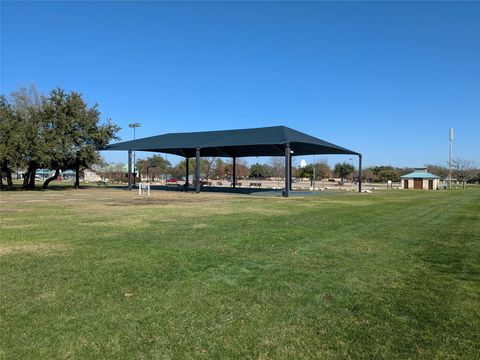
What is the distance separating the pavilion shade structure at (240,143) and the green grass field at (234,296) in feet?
76.5

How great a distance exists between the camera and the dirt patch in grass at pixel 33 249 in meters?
7.76

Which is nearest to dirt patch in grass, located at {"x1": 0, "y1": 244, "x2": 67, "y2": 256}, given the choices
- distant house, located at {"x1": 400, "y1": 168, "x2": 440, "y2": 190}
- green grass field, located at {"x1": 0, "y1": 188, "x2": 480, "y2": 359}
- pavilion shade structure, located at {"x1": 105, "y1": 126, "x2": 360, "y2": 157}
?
green grass field, located at {"x1": 0, "y1": 188, "x2": 480, "y2": 359}

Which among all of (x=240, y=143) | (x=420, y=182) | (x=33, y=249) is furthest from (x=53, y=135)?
(x=420, y=182)

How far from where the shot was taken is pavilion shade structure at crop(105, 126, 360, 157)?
3434 cm

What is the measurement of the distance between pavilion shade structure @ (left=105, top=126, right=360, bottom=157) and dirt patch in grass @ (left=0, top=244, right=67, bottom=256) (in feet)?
79.4

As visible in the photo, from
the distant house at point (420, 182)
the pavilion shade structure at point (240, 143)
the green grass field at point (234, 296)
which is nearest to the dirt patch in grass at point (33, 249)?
the green grass field at point (234, 296)

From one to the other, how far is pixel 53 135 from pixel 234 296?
35584 mm

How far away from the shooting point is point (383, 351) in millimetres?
3859

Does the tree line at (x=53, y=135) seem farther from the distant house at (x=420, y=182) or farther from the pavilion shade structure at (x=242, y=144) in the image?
the distant house at (x=420, y=182)

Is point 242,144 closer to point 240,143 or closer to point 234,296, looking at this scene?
point 240,143

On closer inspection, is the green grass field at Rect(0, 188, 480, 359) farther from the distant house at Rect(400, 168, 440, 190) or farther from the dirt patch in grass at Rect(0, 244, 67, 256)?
the distant house at Rect(400, 168, 440, 190)

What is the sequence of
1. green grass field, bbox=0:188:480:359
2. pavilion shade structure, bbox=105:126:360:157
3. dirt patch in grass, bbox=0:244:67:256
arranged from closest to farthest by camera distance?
green grass field, bbox=0:188:480:359
dirt patch in grass, bbox=0:244:67:256
pavilion shade structure, bbox=105:126:360:157

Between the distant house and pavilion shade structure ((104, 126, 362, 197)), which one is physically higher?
pavilion shade structure ((104, 126, 362, 197))

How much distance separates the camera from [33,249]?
8078 mm
